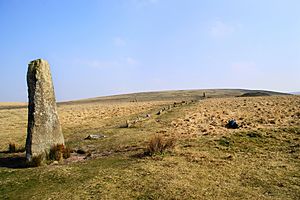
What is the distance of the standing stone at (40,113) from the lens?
1418 cm

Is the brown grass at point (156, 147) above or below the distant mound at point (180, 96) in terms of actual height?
below

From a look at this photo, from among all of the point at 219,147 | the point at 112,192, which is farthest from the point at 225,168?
the point at 112,192

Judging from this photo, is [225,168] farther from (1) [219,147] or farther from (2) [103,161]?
(2) [103,161]

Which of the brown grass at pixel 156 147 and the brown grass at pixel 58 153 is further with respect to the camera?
the brown grass at pixel 58 153

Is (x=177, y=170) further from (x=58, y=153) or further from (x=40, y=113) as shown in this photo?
(x=40, y=113)

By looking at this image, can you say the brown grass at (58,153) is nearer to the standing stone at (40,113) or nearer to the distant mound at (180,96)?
the standing stone at (40,113)

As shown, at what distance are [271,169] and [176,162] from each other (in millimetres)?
3907

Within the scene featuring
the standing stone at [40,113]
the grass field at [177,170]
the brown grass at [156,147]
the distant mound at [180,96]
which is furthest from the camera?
the distant mound at [180,96]

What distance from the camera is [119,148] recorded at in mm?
15977

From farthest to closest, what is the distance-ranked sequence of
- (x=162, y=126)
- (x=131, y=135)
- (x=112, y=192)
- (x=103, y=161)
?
(x=162, y=126)
(x=131, y=135)
(x=103, y=161)
(x=112, y=192)

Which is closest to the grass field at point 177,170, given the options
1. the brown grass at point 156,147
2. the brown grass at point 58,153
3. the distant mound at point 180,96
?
the brown grass at point 156,147

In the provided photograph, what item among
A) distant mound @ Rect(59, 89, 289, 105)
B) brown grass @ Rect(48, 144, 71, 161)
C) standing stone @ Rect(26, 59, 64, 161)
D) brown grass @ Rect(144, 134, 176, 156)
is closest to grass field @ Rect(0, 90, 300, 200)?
brown grass @ Rect(144, 134, 176, 156)

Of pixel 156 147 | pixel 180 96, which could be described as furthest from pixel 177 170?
pixel 180 96

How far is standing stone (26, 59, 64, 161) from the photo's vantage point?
14180 millimetres
